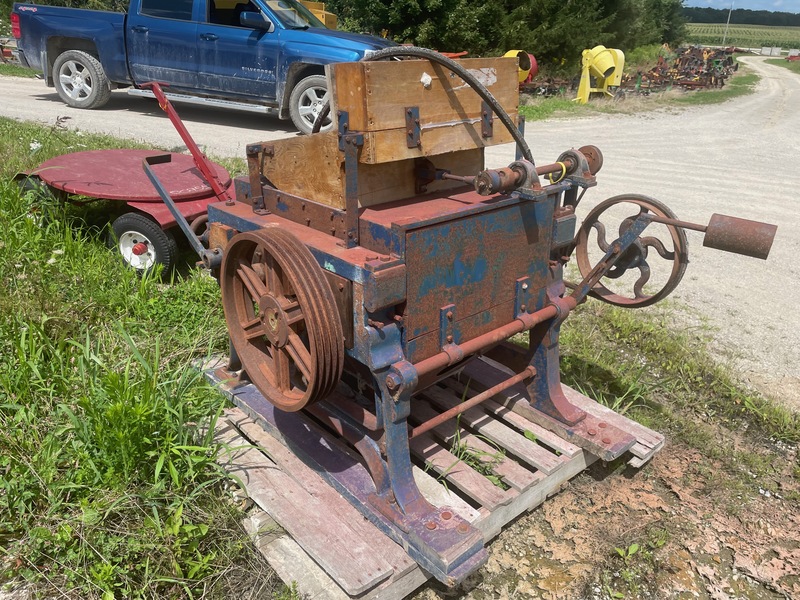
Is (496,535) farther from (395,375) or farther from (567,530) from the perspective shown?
(395,375)

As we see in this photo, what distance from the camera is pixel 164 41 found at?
812 cm

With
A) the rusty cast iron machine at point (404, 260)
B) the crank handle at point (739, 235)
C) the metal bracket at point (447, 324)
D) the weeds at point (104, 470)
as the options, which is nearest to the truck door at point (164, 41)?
the weeds at point (104, 470)

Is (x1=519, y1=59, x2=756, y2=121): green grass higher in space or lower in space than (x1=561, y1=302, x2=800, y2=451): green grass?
higher

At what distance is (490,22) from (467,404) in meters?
14.3

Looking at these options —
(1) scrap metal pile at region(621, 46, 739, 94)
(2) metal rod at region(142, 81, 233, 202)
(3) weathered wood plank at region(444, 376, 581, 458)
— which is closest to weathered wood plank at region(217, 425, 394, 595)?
(3) weathered wood plank at region(444, 376, 581, 458)

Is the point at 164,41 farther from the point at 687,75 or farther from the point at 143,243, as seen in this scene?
the point at 687,75

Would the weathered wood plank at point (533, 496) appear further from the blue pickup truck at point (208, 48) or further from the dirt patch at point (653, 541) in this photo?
the blue pickup truck at point (208, 48)

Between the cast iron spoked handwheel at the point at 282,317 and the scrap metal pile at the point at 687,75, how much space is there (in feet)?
50.9

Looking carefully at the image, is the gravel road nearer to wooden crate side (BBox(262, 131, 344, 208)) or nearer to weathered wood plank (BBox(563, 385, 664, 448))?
weathered wood plank (BBox(563, 385, 664, 448))

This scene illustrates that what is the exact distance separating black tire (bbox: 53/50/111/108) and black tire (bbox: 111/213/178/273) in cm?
583

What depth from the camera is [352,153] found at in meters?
2.12

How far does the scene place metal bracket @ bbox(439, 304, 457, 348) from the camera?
2268 millimetres

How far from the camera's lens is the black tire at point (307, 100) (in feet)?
24.9

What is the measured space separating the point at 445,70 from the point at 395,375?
3.74 ft
